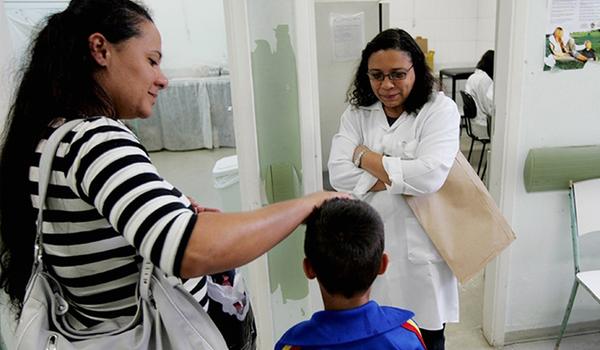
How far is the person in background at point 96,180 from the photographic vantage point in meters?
0.61

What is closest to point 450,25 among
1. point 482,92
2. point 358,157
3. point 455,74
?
point 455,74

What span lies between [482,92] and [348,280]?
11.4 ft

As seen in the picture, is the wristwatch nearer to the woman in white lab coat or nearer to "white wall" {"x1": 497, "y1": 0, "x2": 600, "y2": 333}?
the woman in white lab coat

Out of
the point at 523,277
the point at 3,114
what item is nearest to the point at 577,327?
the point at 523,277

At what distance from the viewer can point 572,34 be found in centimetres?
179

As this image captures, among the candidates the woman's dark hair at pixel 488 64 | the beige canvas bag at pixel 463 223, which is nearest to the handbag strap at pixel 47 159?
the beige canvas bag at pixel 463 223

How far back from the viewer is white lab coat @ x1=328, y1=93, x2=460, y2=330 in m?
1.37

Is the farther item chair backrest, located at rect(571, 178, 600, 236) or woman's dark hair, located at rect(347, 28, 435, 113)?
chair backrest, located at rect(571, 178, 600, 236)

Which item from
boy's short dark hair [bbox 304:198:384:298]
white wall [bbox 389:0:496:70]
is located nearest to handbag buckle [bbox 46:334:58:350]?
boy's short dark hair [bbox 304:198:384:298]

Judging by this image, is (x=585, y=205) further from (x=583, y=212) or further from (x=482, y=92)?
(x=482, y=92)

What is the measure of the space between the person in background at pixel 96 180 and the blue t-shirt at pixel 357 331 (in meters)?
0.25

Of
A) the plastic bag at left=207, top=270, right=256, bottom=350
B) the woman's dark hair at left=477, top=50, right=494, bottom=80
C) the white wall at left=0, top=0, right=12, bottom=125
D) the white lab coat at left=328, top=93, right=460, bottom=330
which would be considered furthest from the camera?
the woman's dark hair at left=477, top=50, right=494, bottom=80

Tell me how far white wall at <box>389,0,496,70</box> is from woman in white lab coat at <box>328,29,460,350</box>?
14.0 ft

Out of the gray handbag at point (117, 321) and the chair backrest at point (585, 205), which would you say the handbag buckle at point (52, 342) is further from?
the chair backrest at point (585, 205)
